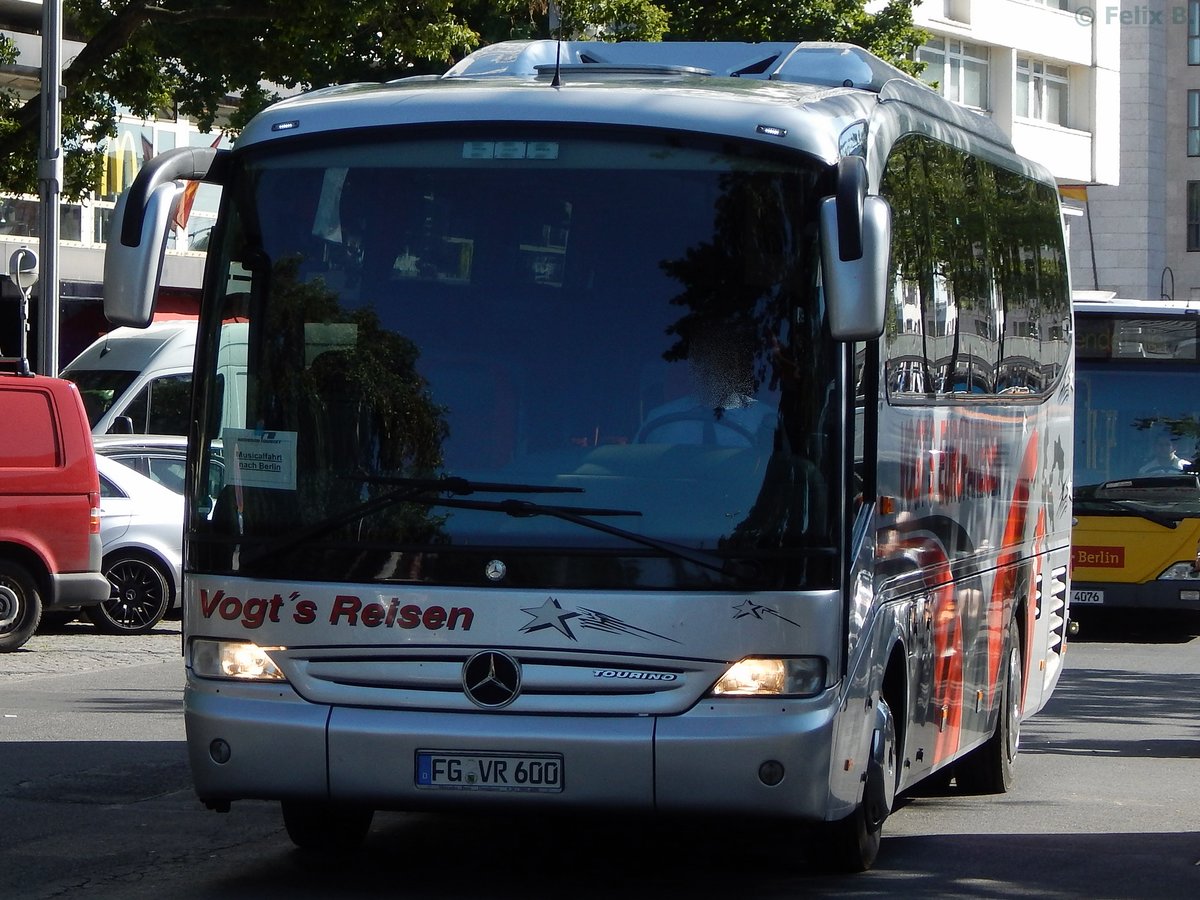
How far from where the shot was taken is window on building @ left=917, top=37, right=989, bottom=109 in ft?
163

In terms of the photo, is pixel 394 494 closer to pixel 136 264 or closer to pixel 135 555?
pixel 136 264

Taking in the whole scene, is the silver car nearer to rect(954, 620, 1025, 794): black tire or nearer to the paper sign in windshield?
rect(954, 620, 1025, 794): black tire

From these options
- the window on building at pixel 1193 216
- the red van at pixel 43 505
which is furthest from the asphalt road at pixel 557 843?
the window on building at pixel 1193 216

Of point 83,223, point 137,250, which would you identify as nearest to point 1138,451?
point 137,250

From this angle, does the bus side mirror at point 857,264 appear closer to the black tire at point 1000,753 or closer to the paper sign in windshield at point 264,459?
the paper sign in windshield at point 264,459

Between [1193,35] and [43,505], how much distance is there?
61.0 metres

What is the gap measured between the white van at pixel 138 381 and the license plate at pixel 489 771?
1881cm

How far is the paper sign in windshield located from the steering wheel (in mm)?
1196

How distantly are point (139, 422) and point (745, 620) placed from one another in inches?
790

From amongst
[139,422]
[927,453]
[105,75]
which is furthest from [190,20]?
[927,453]

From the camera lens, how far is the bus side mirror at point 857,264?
271 inches

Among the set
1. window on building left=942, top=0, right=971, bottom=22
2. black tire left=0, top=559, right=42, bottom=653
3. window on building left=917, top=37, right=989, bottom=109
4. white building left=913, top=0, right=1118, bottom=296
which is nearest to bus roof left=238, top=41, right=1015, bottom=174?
black tire left=0, top=559, right=42, bottom=653

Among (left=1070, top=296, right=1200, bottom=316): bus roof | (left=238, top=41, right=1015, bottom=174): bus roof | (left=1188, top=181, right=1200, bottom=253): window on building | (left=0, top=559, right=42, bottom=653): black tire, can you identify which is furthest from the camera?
(left=1188, top=181, right=1200, bottom=253): window on building

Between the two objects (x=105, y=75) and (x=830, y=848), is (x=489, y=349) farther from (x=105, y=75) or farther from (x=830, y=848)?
(x=105, y=75)
